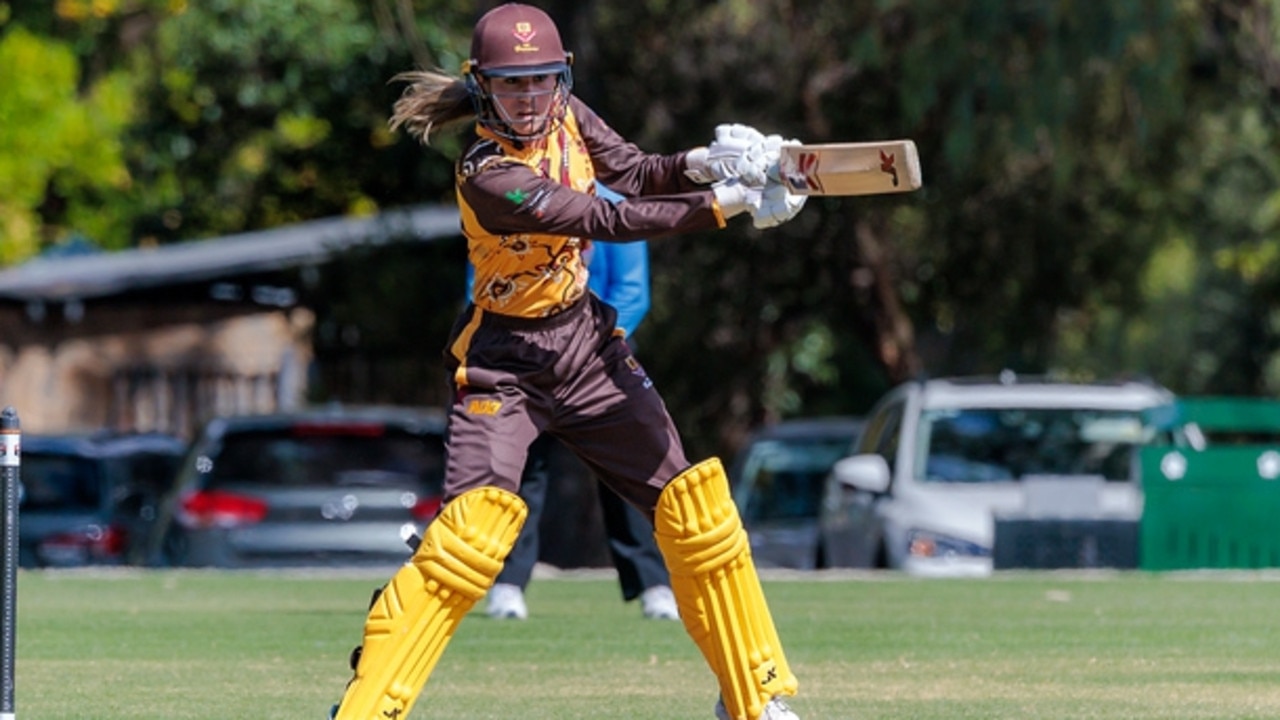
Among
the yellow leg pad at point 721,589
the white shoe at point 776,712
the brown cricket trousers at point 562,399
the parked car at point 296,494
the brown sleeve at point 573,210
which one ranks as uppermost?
the brown sleeve at point 573,210

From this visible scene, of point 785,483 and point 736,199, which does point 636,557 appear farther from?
point 785,483

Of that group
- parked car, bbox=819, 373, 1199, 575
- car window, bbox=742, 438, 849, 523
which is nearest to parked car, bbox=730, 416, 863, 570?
car window, bbox=742, 438, 849, 523

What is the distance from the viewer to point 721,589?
6496 millimetres

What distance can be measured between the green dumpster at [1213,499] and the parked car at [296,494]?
14.2ft

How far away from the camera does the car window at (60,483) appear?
70.7ft

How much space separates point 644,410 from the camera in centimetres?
668

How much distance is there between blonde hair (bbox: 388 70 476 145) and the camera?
6.84 metres

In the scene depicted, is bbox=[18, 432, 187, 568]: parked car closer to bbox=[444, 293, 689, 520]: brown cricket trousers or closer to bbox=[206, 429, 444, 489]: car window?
bbox=[206, 429, 444, 489]: car window

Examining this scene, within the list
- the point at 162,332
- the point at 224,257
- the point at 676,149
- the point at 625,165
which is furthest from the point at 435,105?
the point at 162,332

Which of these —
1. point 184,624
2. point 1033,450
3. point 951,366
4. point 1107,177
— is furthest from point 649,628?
point 951,366

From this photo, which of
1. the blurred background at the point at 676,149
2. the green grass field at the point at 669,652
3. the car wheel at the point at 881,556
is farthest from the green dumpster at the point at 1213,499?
the blurred background at the point at 676,149

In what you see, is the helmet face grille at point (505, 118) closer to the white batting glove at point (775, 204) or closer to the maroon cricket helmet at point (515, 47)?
the maroon cricket helmet at point (515, 47)

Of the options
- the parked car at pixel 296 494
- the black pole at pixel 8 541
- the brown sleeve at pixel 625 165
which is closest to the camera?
the black pole at pixel 8 541

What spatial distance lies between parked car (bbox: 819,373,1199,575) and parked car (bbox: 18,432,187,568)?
7.24 meters
